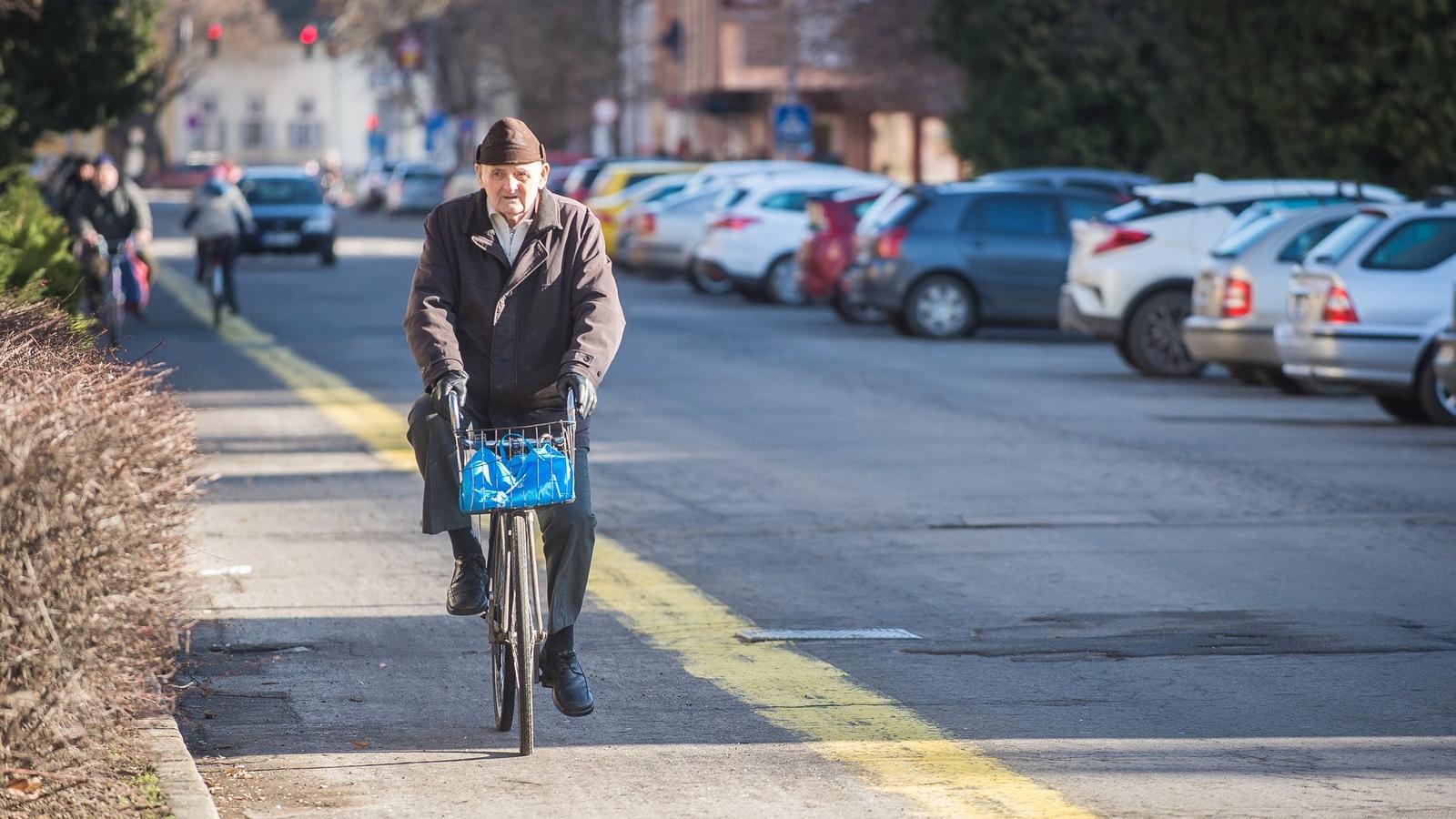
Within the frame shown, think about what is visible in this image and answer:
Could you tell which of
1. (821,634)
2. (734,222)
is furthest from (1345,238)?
(734,222)

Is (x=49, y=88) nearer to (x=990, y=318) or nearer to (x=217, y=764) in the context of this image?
(x=990, y=318)

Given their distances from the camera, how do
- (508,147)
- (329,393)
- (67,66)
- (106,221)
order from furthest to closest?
(67,66)
(106,221)
(329,393)
(508,147)

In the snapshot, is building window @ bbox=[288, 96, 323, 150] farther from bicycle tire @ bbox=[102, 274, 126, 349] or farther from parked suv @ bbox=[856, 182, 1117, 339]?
bicycle tire @ bbox=[102, 274, 126, 349]

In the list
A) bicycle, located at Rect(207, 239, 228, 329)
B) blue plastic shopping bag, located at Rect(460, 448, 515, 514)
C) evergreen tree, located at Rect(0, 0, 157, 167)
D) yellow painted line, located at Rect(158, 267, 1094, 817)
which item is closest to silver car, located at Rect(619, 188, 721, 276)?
bicycle, located at Rect(207, 239, 228, 329)

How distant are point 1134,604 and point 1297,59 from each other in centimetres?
2264

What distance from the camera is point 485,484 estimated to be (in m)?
6.43

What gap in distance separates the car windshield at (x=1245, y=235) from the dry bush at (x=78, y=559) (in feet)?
45.4

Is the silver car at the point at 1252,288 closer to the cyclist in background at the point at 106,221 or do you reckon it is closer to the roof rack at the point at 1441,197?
the roof rack at the point at 1441,197

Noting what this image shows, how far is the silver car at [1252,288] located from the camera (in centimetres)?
1812

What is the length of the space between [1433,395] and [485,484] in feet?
36.0

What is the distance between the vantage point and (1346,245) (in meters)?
17.0

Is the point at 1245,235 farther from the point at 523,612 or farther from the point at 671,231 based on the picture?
the point at 671,231

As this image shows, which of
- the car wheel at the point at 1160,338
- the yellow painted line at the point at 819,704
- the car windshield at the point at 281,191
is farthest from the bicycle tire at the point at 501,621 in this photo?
the car windshield at the point at 281,191

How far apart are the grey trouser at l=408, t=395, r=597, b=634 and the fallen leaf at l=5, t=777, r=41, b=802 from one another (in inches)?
63.6
